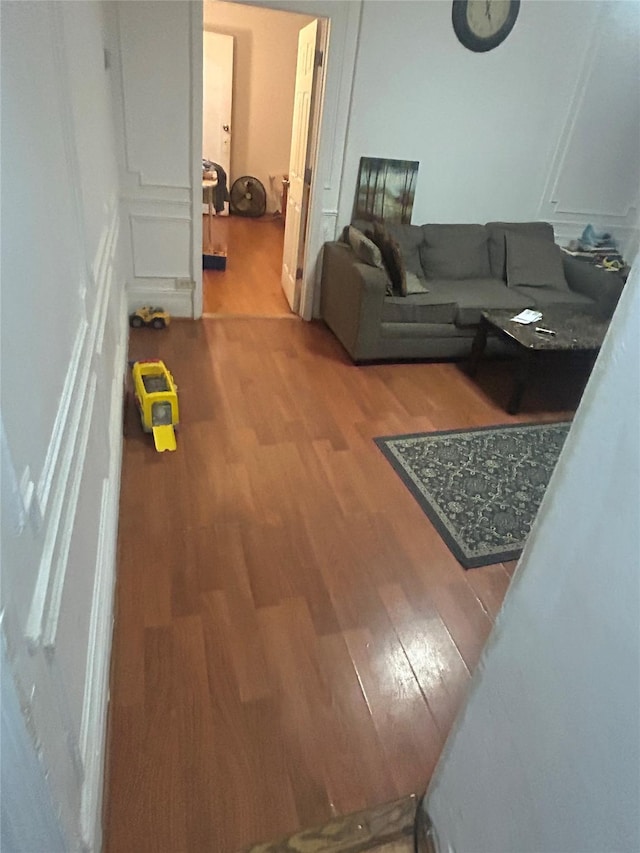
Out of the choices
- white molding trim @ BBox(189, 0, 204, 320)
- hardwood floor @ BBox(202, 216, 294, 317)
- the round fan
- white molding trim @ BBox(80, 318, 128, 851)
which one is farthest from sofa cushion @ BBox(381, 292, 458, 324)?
the round fan

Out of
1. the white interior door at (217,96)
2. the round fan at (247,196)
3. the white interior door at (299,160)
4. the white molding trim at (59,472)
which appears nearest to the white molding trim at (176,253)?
the white interior door at (299,160)

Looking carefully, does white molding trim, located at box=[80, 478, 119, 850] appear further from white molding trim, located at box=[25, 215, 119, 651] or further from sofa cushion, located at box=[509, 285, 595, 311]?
sofa cushion, located at box=[509, 285, 595, 311]

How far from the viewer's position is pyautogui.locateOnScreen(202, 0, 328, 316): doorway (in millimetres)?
6031

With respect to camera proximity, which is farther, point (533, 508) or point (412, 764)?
point (533, 508)

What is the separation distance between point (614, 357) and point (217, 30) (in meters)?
7.70

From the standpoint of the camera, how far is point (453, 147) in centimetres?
421

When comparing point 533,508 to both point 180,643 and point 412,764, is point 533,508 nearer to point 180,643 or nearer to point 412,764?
point 412,764

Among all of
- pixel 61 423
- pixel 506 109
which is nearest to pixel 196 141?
pixel 506 109

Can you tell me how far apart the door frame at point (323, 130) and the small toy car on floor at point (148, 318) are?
11.5 inches

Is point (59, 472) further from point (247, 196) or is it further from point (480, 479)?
point (247, 196)

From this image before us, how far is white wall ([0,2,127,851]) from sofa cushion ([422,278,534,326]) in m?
2.58

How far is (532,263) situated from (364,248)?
1.41 metres

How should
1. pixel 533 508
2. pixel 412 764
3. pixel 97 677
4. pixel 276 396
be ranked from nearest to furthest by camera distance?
pixel 97 677 < pixel 412 764 < pixel 533 508 < pixel 276 396

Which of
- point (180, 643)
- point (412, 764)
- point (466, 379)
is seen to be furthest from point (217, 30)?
point (412, 764)
